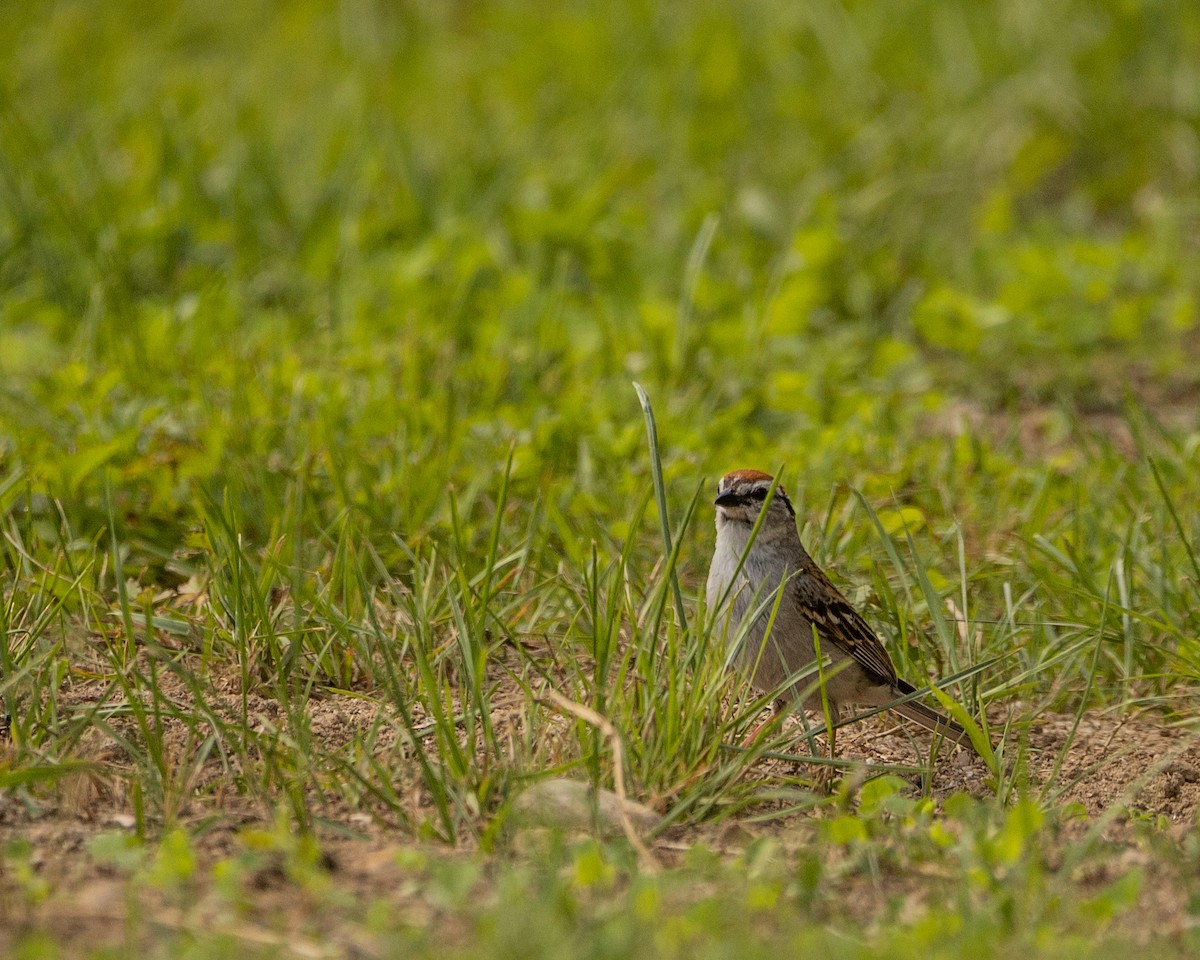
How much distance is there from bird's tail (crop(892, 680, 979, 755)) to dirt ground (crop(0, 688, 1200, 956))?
9 cm

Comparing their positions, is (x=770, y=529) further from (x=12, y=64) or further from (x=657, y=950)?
(x=12, y=64)

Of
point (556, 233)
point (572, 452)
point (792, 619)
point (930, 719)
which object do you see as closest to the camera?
point (930, 719)

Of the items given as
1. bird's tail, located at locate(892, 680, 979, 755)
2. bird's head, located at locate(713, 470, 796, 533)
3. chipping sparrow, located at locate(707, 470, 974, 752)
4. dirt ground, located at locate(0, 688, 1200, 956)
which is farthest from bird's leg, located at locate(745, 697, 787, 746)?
bird's head, located at locate(713, 470, 796, 533)

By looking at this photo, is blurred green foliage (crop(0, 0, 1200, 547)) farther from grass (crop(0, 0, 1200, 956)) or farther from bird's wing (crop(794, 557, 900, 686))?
bird's wing (crop(794, 557, 900, 686))

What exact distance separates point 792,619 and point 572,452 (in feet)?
4.86

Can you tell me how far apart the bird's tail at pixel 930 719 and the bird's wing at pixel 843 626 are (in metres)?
0.08

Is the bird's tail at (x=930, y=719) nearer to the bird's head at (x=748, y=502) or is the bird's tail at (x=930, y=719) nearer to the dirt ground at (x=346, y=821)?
the dirt ground at (x=346, y=821)

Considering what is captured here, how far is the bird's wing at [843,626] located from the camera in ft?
14.5

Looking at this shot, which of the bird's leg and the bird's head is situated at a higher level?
the bird's head

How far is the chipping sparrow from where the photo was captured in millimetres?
4395

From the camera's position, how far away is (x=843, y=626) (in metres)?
4.46

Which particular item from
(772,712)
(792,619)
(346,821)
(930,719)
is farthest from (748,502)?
(346,821)

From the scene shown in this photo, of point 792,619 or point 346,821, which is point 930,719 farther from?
point 346,821

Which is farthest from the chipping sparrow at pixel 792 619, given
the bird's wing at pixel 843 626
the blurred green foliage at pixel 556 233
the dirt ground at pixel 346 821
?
the blurred green foliage at pixel 556 233
